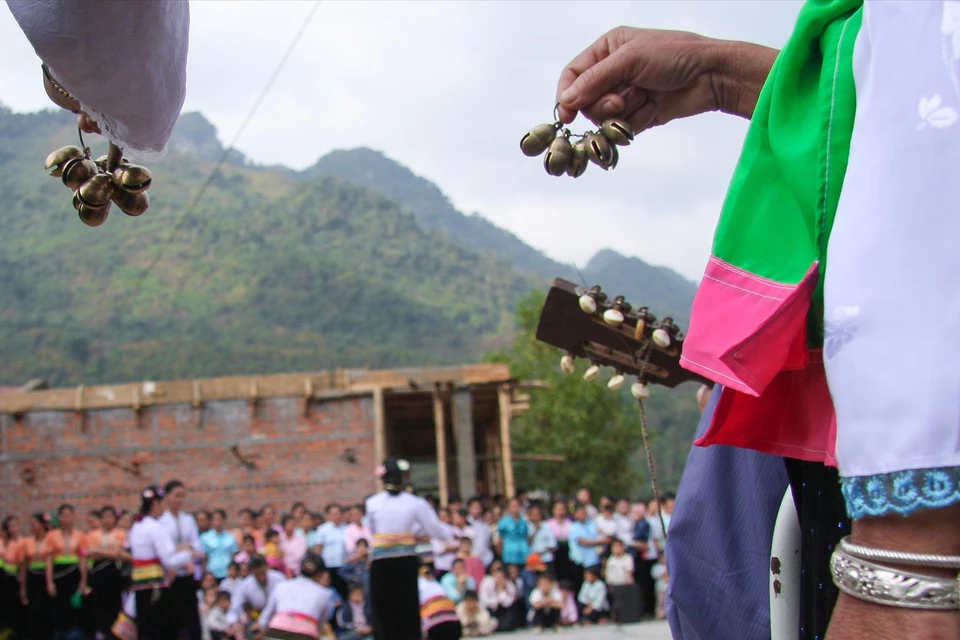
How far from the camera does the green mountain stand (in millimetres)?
59938

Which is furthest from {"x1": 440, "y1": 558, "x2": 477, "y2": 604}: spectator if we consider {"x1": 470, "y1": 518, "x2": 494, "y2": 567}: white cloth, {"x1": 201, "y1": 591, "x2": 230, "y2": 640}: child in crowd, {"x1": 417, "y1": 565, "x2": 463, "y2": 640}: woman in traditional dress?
{"x1": 417, "y1": 565, "x2": 463, "y2": 640}: woman in traditional dress

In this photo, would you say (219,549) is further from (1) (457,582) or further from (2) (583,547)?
(2) (583,547)

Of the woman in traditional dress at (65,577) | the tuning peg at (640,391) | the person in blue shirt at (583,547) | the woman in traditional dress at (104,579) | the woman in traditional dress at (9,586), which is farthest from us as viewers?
the person in blue shirt at (583,547)

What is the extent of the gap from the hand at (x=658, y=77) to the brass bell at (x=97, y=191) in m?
0.75

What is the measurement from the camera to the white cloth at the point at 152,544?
983cm

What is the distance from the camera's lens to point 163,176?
10531 centimetres

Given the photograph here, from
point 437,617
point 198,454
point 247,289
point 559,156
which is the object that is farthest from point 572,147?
point 247,289

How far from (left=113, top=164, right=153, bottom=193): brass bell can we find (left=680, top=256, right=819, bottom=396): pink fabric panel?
0.96 meters

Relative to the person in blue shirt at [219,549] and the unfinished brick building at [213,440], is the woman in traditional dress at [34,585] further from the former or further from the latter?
the unfinished brick building at [213,440]

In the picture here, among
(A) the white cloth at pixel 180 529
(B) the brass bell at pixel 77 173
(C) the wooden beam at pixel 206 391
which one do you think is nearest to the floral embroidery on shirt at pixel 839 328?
(B) the brass bell at pixel 77 173

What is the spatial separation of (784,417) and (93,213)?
109cm

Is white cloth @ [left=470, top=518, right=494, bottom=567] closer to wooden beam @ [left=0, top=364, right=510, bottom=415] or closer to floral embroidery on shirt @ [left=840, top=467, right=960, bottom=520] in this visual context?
wooden beam @ [left=0, top=364, right=510, bottom=415]

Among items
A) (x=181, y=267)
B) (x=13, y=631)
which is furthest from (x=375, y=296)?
(x=13, y=631)

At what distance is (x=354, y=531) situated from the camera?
12602 mm
